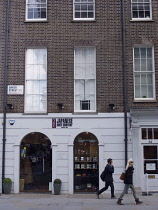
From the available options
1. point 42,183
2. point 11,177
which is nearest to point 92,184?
point 42,183

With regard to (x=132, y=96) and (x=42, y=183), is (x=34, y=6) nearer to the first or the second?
(x=132, y=96)

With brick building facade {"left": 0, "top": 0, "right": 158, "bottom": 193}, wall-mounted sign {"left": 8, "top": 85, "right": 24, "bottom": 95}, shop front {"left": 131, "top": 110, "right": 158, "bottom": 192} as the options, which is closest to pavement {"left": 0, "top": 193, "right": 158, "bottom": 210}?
shop front {"left": 131, "top": 110, "right": 158, "bottom": 192}

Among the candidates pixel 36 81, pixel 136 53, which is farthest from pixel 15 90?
pixel 136 53

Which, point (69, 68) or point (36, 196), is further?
point (69, 68)

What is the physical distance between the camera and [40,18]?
707 inches

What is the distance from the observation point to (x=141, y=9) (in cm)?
1783

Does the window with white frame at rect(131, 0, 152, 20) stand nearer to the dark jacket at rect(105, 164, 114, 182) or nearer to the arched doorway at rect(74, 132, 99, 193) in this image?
the arched doorway at rect(74, 132, 99, 193)

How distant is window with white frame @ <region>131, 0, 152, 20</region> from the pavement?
28.0 feet

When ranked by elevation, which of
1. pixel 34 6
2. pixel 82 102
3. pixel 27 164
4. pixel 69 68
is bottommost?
pixel 27 164

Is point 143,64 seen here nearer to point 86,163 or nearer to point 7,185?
point 86,163

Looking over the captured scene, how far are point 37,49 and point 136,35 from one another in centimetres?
489

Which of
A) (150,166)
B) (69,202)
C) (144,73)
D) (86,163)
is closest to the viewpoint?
(69,202)

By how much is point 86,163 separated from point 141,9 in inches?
315

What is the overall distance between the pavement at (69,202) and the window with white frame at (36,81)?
414 cm
